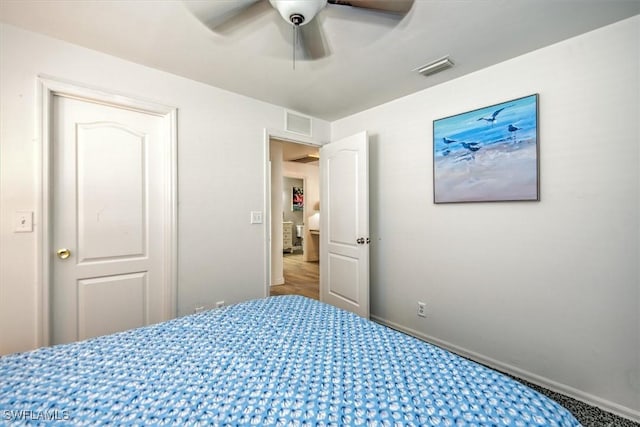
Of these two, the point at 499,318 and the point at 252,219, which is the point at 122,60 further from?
the point at 499,318

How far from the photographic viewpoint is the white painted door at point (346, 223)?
2846 mm

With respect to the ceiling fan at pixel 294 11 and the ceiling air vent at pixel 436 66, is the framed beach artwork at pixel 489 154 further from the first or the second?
the ceiling fan at pixel 294 11

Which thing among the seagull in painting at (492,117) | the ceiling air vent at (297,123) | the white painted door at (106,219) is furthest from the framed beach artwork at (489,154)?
the white painted door at (106,219)

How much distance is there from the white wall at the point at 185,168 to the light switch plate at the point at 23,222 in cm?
3

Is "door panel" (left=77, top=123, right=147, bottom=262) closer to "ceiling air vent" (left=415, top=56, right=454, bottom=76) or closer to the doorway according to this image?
the doorway

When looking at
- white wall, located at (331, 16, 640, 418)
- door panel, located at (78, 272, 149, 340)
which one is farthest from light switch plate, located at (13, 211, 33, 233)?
white wall, located at (331, 16, 640, 418)

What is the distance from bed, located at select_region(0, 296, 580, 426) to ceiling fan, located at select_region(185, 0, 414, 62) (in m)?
1.48

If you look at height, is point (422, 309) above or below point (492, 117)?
below

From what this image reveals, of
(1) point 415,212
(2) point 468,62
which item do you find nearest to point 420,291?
(1) point 415,212

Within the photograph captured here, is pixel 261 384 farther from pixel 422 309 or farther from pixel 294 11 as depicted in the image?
pixel 422 309

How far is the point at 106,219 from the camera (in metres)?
2.11

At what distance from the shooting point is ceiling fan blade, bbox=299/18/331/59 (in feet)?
4.90

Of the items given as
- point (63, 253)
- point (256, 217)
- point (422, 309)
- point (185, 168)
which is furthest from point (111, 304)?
point (422, 309)

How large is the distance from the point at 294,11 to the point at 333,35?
1.90ft
